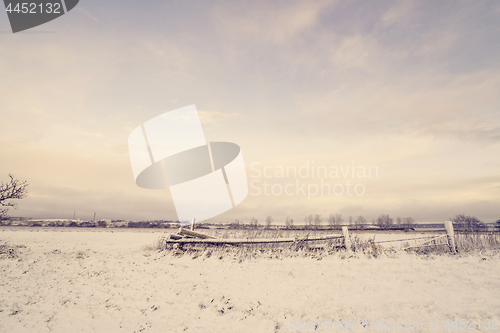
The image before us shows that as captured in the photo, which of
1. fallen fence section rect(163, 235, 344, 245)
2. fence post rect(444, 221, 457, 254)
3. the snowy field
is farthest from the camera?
fence post rect(444, 221, 457, 254)

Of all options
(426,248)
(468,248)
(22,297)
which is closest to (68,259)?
(22,297)

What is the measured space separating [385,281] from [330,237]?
170 inches

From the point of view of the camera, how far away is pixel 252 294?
655cm

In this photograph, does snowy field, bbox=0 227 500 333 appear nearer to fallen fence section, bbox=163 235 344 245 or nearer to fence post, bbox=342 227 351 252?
fence post, bbox=342 227 351 252

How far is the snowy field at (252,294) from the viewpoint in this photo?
495 cm

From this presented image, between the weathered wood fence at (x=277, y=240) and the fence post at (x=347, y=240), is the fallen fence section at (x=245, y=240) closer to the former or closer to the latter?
the weathered wood fence at (x=277, y=240)

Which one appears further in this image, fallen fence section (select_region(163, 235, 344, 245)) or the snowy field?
fallen fence section (select_region(163, 235, 344, 245))

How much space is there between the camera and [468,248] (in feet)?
38.7

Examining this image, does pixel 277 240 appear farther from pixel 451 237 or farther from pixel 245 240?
pixel 451 237

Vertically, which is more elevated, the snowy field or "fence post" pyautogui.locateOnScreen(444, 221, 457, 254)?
"fence post" pyautogui.locateOnScreen(444, 221, 457, 254)

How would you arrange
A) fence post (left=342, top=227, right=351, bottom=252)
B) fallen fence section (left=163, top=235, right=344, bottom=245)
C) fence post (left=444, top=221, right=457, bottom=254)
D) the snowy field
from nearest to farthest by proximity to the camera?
1. the snowy field
2. fence post (left=342, top=227, right=351, bottom=252)
3. fallen fence section (left=163, top=235, right=344, bottom=245)
4. fence post (left=444, top=221, right=457, bottom=254)

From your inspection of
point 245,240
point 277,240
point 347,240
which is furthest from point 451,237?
point 245,240

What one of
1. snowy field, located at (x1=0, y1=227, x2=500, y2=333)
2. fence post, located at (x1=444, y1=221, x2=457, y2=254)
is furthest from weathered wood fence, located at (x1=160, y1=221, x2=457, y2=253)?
snowy field, located at (x1=0, y1=227, x2=500, y2=333)

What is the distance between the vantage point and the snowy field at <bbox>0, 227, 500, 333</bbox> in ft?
16.3
